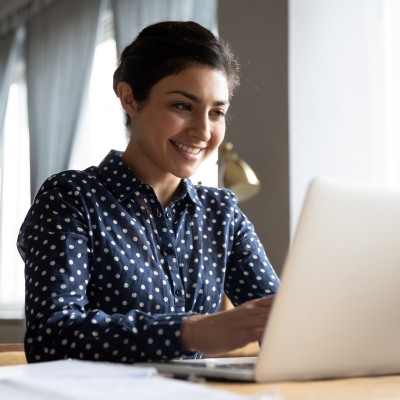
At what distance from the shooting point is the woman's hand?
91 centimetres

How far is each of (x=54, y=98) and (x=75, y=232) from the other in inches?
143

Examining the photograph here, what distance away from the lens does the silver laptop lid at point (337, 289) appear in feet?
2.45

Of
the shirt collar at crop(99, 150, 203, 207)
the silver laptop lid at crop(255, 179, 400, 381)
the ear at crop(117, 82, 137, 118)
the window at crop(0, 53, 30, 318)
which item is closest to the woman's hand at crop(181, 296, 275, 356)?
the silver laptop lid at crop(255, 179, 400, 381)

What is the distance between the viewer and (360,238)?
0.79m

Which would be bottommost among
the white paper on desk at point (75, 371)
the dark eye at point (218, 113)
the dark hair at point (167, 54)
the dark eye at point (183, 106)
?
the white paper on desk at point (75, 371)

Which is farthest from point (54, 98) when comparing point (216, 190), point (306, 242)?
point (306, 242)

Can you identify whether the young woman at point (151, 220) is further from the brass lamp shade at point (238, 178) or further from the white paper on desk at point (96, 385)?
the brass lamp shade at point (238, 178)

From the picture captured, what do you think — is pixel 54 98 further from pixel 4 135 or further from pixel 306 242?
pixel 306 242

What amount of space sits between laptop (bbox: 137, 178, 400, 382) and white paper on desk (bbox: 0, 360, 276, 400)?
12cm

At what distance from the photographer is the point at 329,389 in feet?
2.49

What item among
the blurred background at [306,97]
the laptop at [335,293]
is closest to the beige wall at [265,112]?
the blurred background at [306,97]

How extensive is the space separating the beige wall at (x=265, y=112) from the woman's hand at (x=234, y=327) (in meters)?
1.97

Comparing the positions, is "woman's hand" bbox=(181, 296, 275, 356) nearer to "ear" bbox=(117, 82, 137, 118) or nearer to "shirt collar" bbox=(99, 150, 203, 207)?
"shirt collar" bbox=(99, 150, 203, 207)

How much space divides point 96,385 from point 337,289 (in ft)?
0.99
